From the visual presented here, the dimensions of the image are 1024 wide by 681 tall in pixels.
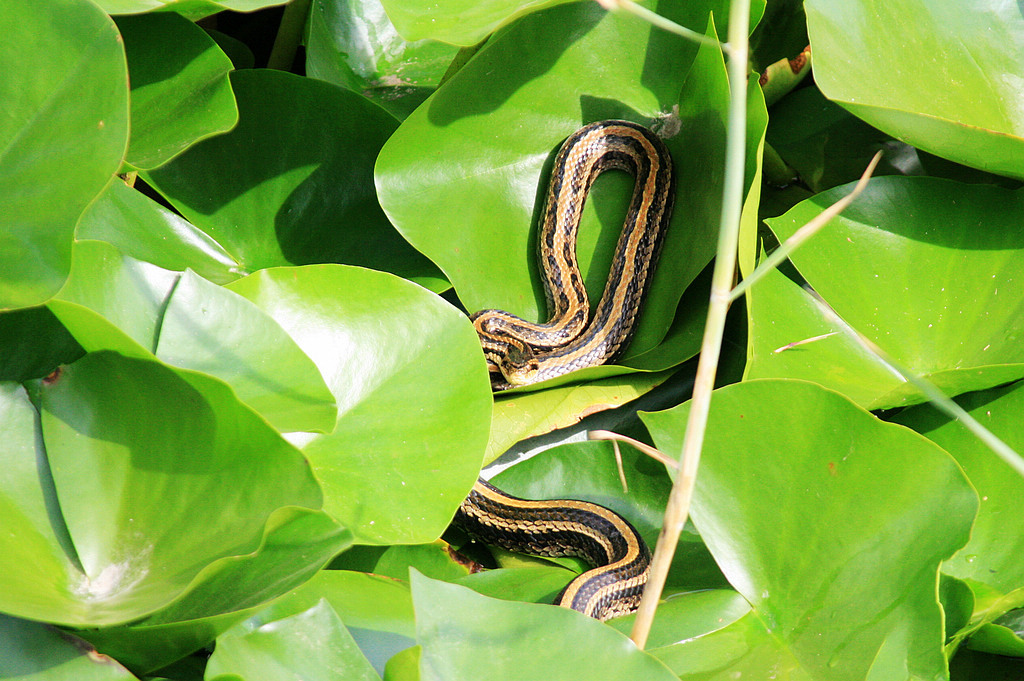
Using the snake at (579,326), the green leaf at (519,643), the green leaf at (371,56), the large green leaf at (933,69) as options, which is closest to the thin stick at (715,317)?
the green leaf at (519,643)

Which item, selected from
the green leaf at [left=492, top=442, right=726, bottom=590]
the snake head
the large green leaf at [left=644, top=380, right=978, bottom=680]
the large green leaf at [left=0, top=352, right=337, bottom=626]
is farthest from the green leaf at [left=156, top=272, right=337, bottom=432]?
the snake head

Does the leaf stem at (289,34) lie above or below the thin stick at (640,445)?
below

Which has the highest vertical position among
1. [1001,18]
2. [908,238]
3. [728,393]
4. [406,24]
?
[1001,18]

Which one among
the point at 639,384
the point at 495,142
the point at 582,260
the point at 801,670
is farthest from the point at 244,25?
the point at 801,670

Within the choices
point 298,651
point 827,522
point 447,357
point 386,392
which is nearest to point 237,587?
point 298,651

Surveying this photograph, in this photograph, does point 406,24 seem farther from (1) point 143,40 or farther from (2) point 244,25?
(2) point 244,25

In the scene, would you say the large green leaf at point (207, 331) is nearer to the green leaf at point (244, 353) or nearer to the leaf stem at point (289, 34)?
the green leaf at point (244, 353)
